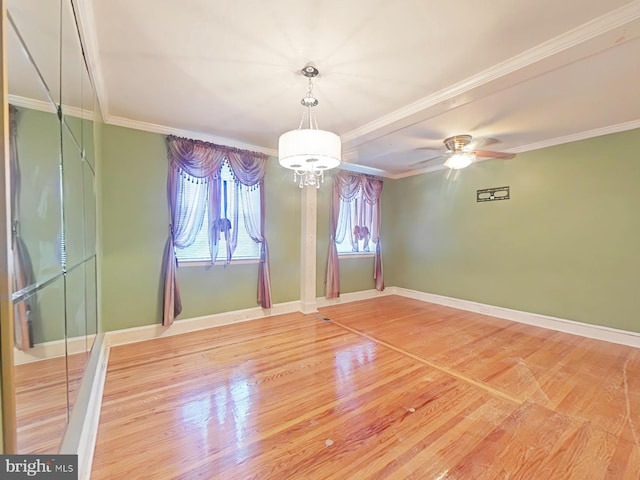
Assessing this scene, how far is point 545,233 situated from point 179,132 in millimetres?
5094

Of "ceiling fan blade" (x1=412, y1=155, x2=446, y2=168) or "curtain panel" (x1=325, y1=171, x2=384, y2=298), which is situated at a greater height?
"ceiling fan blade" (x1=412, y1=155, x2=446, y2=168)

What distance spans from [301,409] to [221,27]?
106 inches

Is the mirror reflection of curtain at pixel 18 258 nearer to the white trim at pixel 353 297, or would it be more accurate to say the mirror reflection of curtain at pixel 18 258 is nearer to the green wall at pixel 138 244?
the green wall at pixel 138 244

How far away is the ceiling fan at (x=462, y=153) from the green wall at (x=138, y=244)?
3.29 metres

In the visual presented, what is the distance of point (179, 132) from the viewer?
3.43 m

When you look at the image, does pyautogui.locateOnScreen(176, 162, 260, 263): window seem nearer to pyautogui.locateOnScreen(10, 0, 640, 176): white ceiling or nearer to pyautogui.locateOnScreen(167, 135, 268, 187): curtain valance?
pyautogui.locateOnScreen(167, 135, 268, 187): curtain valance

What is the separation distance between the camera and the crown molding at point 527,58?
1605 mm

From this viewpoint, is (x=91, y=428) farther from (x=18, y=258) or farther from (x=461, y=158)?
(x=461, y=158)

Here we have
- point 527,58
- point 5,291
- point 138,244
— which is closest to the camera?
point 5,291

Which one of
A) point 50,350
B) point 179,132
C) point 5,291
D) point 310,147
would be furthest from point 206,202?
point 5,291

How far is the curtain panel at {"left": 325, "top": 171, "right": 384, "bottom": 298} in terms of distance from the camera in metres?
4.82

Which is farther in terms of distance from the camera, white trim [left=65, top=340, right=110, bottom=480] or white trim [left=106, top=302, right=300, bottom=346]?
white trim [left=106, top=302, right=300, bottom=346]

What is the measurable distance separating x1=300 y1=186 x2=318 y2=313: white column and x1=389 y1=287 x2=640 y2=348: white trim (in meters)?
2.35

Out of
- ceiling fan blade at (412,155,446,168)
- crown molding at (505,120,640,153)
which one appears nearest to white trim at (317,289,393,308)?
ceiling fan blade at (412,155,446,168)
